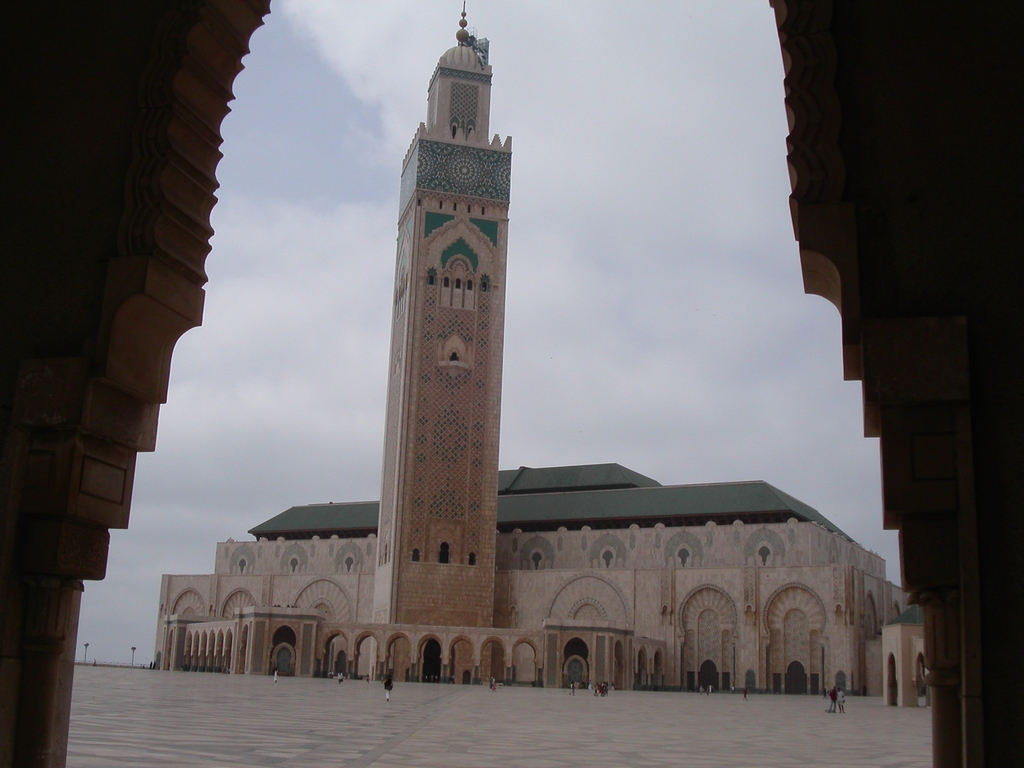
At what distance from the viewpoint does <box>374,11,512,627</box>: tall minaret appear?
30641 millimetres

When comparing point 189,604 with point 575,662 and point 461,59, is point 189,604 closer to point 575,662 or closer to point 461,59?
point 575,662

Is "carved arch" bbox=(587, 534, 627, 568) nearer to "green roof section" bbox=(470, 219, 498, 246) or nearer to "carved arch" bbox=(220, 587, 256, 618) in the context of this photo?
"green roof section" bbox=(470, 219, 498, 246)

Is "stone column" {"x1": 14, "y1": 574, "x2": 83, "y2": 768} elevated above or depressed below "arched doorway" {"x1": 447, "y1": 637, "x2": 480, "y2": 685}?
above

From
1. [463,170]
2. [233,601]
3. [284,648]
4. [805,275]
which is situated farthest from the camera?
[233,601]

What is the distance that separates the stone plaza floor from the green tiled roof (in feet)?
58.5

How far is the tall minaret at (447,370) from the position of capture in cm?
3064

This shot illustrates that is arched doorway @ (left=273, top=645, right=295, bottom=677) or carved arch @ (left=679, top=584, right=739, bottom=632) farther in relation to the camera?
carved arch @ (left=679, top=584, right=739, bottom=632)

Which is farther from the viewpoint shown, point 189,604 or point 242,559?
point 242,559

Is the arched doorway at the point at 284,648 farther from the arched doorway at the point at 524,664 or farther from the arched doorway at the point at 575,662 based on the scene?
the arched doorway at the point at 575,662

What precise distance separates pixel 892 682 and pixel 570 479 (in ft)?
53.5

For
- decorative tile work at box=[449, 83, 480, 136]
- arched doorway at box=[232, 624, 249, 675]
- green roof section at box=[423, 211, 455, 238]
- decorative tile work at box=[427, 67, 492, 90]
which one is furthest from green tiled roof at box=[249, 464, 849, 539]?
decorative tile work at box=[427, 67, 492, 90]

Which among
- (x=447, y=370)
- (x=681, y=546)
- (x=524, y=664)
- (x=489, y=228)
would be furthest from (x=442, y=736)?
(x=489, y=228)

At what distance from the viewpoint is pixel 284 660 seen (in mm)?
29672

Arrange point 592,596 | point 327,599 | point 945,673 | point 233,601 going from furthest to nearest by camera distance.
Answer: point 233,601 < point 327,599 < point 592,596 < point 945,673
